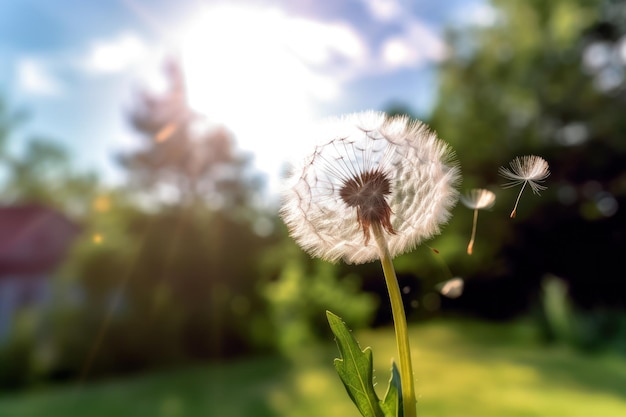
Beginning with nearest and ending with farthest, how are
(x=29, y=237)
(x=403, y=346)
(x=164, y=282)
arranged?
1. (x=403, y=346)
2. (x=164, y=282)
3. (x=29, y=237)

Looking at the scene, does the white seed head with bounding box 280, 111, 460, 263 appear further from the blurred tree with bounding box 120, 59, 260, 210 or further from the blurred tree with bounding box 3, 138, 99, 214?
the blurred tree with bounding box 3, 138, 99, 214

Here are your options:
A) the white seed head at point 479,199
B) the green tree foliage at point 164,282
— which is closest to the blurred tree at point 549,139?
the green tree foliage at point 164,282

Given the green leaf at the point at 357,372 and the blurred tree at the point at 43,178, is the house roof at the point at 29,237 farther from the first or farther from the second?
the green leaf at the point at 357,372

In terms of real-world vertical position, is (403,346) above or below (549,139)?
below

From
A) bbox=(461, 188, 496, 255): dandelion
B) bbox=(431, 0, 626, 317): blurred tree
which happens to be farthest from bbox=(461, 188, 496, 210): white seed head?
bbox=(431, 0, 626, 317): blurred tree

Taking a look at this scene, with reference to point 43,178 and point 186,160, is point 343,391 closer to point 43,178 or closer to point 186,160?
point 186,160

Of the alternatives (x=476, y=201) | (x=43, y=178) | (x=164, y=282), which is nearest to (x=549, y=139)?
(x=164, y=282)

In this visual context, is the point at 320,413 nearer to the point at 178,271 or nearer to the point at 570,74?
the point at 178,271
